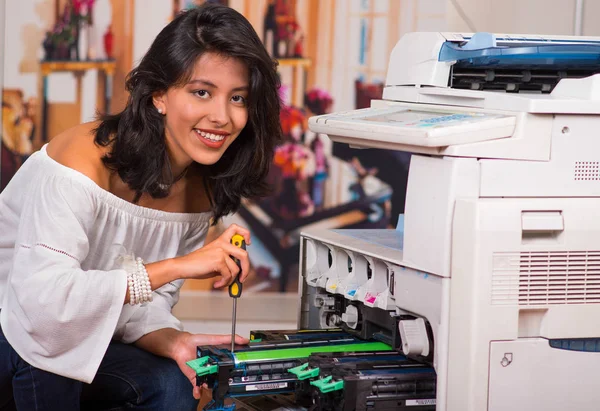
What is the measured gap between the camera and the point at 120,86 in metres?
3.47

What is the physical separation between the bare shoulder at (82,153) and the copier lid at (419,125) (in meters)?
0.43

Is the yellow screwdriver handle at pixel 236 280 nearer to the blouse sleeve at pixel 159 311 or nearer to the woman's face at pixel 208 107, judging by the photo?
the woman's face at pixel 208 107

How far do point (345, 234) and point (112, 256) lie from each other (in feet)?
1.54

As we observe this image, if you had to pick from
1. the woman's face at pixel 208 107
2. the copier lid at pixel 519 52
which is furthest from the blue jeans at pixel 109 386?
the copier lid at pixel 519 52

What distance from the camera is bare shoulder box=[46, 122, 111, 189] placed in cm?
161

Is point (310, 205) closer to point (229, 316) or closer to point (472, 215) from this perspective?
point (229, 316)

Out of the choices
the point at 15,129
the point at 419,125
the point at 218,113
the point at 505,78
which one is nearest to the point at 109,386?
the point at 218,113

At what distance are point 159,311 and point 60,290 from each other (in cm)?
43

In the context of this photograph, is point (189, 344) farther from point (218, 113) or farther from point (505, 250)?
point (505, 250)

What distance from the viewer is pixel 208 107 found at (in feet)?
5.31

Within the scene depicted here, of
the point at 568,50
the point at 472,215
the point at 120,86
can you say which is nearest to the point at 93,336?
the point at 472,215

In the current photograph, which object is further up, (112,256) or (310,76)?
(310,76)

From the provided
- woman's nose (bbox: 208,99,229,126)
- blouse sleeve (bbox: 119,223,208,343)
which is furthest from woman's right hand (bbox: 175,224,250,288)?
blouse sleeve (bbox: 119,223,208,343)

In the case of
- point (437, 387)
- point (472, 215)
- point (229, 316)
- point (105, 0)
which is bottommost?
point (229, 316)
